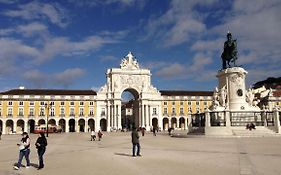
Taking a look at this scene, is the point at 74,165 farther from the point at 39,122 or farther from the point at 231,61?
the point at 39,122

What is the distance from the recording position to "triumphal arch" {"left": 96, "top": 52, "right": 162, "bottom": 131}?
80.5m

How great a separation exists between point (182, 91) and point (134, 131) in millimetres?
79327

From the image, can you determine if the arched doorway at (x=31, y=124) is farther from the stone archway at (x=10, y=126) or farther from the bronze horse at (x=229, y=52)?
the bronze horse at (x=229, y=52)

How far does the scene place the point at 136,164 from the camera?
38.3 ft

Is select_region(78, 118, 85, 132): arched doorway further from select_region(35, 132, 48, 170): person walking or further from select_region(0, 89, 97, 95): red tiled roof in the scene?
select_region(35, 132, 48, 170): person walking

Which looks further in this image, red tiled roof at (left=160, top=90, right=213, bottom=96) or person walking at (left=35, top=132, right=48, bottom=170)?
red tiled roof at (left=160, top=90, right=213, bottom=96)

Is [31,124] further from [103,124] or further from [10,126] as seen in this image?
[103,124]

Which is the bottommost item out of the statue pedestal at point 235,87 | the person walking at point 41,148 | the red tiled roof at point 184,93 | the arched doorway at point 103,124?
the arched doorway at point 103,124

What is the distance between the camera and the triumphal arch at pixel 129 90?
3169 inches

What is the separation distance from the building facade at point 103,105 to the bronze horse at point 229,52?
43.1m

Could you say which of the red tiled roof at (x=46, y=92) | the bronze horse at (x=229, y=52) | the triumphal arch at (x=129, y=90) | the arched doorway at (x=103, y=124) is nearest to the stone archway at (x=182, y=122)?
the triumphal arch at (x=129, y=90)

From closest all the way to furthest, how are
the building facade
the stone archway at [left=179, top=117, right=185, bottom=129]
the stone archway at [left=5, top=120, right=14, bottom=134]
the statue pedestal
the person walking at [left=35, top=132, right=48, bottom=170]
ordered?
the person walking at [left=35, top=132, right=48, bottom=170]
the statue pedestal
the stone archway at [left=5, top=120, right=14, bottom=134]
the building facade
the stone archway at [left=179, top=117, right=185, bottom=129]

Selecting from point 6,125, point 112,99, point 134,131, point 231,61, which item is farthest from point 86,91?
point 134,131

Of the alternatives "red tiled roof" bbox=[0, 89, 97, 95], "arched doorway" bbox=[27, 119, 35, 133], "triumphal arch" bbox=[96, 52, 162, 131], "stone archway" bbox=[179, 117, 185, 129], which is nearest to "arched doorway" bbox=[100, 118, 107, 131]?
"triumphal arch" bbox=[96, 52, 162, 131]
